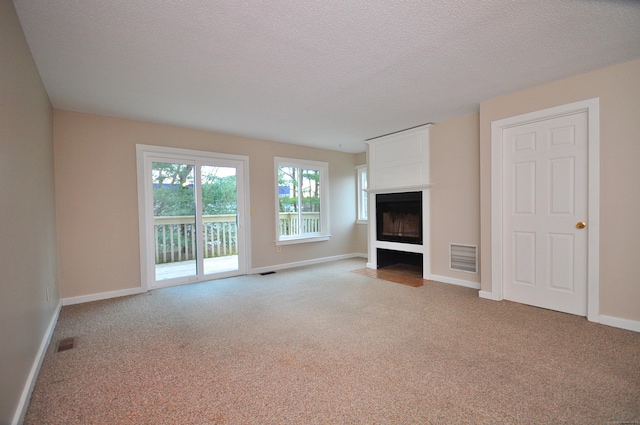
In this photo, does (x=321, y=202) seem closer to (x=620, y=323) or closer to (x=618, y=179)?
(x=618, y=179)

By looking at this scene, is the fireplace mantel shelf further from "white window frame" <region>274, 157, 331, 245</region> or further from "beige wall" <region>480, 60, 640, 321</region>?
"beige wall" <region>480, 60, 640, 321</region>

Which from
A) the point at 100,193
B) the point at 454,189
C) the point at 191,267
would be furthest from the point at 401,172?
the point at 100,193

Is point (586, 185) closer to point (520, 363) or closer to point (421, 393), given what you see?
point (520, 363)

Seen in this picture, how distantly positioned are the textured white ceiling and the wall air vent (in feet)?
6.38

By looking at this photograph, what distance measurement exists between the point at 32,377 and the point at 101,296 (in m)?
2.08

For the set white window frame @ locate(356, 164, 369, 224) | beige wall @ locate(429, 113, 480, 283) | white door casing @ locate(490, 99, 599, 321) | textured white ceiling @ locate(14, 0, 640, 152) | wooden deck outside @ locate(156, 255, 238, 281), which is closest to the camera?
textured white ceiling @ locate(14, 0, 640, 152)

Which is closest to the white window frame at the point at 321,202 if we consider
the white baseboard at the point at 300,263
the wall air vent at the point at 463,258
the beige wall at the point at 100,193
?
the white baseboard at the point at 300,263

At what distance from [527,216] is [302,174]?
3844 mm

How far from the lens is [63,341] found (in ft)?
8.29

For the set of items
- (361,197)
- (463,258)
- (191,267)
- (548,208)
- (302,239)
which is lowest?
(191,267)

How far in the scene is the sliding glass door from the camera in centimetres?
412

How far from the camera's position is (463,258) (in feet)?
13.4

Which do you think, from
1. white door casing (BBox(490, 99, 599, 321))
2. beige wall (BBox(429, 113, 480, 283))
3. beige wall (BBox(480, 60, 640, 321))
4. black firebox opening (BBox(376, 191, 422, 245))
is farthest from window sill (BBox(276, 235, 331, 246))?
beige wall (BBox(480, 60, 640, 321))

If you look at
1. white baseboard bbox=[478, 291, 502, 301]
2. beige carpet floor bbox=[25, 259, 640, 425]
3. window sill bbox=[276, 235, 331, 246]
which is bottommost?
beige carpet floor bbox=[25, 259, 640, 425]
